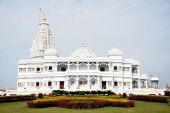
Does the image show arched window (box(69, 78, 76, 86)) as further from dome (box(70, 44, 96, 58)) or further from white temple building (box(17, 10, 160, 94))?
dome (box(70, 44, 96, 58))

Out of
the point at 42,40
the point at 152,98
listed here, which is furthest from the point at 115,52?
the point at 152,98

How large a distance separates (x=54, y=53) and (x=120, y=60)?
16063mm

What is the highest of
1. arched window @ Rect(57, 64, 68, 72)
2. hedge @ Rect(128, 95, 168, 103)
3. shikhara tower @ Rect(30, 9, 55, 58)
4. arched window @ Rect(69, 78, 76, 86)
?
shikhara tower @ Rect(30, 9, 55, 58)

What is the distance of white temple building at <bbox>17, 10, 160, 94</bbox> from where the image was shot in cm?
6406

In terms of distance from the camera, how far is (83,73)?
207 ft

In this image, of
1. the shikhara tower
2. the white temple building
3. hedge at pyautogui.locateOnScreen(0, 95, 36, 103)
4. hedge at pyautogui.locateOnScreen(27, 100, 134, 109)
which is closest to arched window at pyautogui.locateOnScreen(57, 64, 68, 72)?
the white temple building

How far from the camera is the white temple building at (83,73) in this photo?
64.1 meters

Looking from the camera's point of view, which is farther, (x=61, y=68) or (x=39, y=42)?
(x=39, y=42)

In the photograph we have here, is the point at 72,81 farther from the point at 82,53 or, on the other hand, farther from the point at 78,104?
the point at 78,104

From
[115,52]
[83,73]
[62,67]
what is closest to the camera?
[83,73]

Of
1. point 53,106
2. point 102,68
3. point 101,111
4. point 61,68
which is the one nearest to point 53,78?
point 61,68

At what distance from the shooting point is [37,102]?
1032 inches

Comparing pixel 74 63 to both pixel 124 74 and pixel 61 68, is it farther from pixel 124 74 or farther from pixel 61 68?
pixel 124 74

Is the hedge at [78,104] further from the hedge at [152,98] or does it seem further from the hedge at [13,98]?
the hedge at [13,98]
